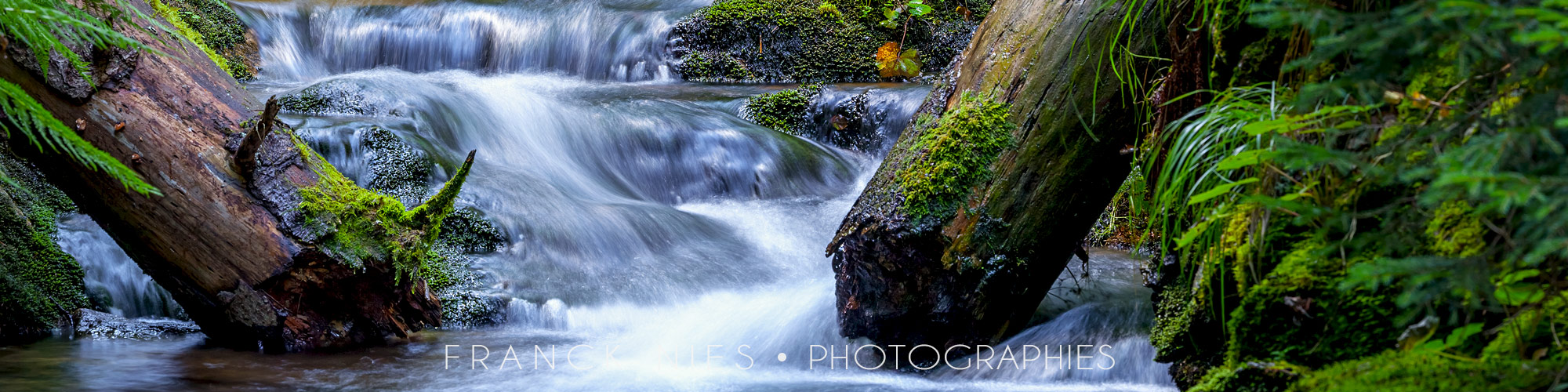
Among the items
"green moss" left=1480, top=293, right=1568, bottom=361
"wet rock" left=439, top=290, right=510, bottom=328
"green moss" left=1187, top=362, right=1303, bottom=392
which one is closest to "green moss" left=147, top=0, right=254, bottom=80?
"wet rock" left=439, top=290, right=510, bottom=328

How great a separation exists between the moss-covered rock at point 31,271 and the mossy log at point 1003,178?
11.7 feet

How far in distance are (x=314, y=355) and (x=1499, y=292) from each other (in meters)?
3.62

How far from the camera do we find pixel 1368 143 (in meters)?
1.71

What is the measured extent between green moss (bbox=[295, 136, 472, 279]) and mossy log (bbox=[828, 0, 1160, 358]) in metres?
1.49

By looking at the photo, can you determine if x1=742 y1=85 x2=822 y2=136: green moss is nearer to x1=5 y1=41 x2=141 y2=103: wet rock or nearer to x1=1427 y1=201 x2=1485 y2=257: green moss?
x1=5 y1=41 x2=141 y2=103: wet rock

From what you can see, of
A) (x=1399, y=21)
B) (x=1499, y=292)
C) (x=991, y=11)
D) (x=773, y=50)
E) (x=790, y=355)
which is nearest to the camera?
(x=1399, y=21)

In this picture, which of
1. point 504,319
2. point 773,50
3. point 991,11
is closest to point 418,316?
point 504,319

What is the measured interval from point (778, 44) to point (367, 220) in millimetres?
6965

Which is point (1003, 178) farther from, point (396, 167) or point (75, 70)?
point (396, 167)

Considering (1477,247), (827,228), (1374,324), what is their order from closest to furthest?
(1477,247), (1374,324), (827,228)

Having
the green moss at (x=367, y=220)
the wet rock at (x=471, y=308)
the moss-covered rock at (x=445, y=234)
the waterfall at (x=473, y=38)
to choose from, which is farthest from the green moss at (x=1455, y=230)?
the waterfall at (x=473, y=38)

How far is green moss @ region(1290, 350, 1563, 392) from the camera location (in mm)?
1286

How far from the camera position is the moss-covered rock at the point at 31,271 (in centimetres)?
416

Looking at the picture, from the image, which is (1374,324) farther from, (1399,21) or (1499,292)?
(1399,21)
